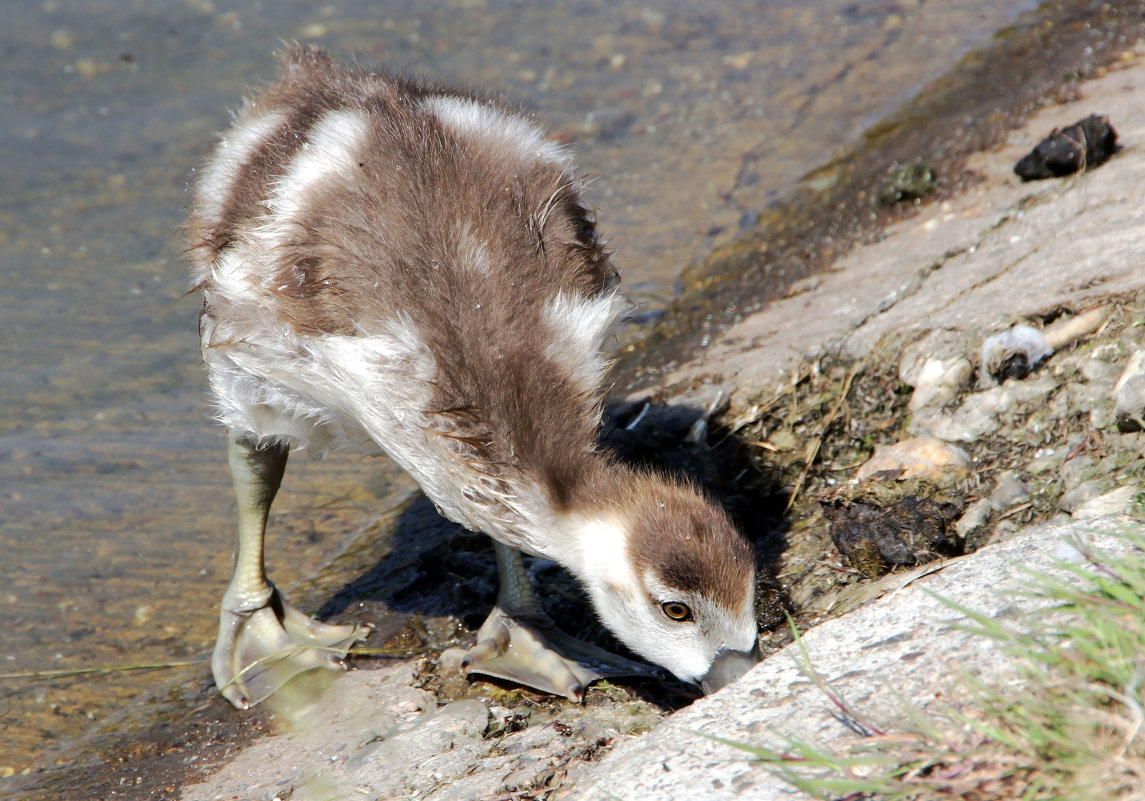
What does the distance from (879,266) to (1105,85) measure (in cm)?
222

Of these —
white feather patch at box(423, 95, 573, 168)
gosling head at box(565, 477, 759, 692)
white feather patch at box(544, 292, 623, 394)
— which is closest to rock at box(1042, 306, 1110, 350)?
gosling head at box(565, 477, 759, 692)

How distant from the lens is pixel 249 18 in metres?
9.36

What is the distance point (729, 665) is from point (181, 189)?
5.83 m

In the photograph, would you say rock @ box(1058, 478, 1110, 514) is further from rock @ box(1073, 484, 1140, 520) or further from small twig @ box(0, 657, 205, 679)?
small twig @ box(0, 657, 205, 679)

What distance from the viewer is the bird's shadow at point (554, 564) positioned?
4324 mm

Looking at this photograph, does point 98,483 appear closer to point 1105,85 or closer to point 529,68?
point 529,68

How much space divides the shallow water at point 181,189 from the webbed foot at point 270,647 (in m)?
0.34

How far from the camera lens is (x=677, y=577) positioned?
10.7 feet

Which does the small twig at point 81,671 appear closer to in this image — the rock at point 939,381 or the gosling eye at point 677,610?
the gosling eye at point 677,610

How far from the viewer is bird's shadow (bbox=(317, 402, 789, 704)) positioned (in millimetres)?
4324

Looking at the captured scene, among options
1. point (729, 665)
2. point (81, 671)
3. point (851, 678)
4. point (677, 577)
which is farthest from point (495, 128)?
point (81, 671)

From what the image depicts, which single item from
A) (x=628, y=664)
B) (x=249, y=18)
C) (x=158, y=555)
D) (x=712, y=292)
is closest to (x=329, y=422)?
(x=628, y=664)

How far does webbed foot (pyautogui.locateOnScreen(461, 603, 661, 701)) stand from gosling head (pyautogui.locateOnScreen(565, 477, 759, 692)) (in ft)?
1.25

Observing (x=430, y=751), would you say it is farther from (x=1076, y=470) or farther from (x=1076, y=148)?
(x=1076, y=148)
